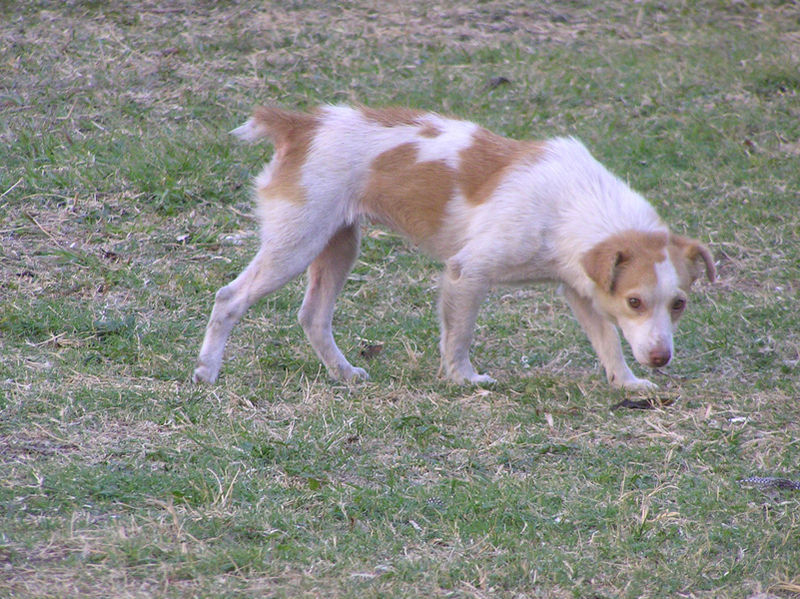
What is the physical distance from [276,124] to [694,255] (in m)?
2.33

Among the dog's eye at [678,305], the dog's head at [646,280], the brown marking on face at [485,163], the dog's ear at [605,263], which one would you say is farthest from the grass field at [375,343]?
the brown marking on face at [485,163]

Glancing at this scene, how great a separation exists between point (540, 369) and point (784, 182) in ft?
11.5

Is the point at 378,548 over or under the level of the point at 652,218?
under

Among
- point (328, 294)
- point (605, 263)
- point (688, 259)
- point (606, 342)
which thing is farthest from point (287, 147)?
point (688, 259)

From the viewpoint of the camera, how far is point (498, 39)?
10.3 metres

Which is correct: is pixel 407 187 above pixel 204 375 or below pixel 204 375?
above

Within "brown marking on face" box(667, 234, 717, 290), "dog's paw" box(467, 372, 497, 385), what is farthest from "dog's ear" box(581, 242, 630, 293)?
"dog's paw" box(467, 372, 497, 385)

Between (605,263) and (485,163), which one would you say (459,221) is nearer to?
(485,163)

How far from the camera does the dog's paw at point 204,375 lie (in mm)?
5297

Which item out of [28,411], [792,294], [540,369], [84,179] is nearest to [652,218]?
[540,369]

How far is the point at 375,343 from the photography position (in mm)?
6141

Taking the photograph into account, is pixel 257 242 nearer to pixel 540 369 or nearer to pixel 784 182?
pixel 540 369

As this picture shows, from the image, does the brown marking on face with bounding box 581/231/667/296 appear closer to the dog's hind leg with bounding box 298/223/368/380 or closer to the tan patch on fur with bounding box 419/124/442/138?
the tan patch on fur with bounding box 419/124/442/138

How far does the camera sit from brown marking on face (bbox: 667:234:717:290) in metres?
5.20
